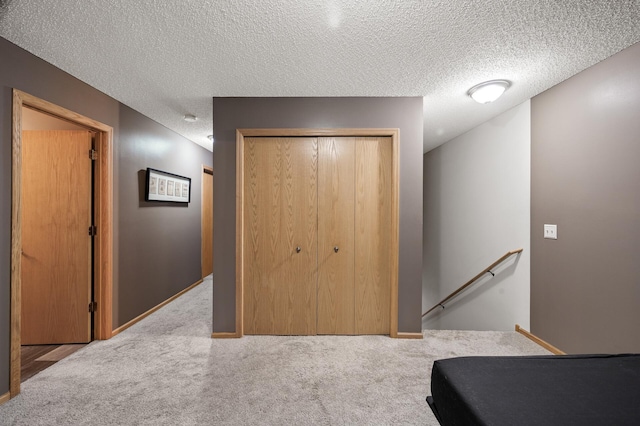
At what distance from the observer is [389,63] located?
205cm

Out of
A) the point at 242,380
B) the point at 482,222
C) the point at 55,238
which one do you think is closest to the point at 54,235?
the point at 55,238

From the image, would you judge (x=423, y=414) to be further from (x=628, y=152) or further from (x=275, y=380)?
(x=628, y=152)

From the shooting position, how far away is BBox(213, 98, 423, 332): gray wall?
2.65m

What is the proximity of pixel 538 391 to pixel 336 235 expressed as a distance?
1.86 meters

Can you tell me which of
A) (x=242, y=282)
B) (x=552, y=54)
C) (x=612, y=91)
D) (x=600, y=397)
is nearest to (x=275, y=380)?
(x=242, y=282)

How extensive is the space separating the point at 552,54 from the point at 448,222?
A: 2808mm

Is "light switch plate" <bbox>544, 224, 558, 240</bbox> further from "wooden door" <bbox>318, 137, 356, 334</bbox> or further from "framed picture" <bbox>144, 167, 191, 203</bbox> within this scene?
"framed picture" <bbox>144, 167, 191, 203</bbox>

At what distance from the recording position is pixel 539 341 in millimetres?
2518

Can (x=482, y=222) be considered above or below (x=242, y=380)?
above

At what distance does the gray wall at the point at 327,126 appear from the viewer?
265 centimetres

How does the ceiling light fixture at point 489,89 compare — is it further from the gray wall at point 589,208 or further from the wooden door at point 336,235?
the wooden door at point 336,235

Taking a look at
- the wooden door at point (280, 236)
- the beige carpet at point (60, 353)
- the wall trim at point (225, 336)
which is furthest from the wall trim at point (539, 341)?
the beige carpet at point (60, 353)

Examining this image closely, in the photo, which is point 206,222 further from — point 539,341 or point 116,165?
point 539,341

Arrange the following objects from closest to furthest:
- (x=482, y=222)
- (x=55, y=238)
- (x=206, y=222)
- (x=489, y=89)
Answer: (x=489, y=89) < (x=55, y=238) < (x=482, y=222) < (x=206, y=222)
